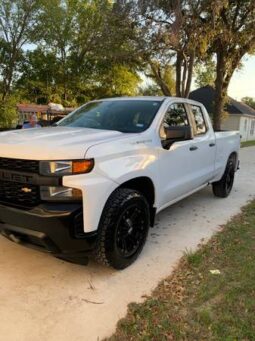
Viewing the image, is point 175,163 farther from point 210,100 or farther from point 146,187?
point 210,100

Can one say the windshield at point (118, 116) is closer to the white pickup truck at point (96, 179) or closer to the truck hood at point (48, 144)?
the white pickup truck at point (96, 179)

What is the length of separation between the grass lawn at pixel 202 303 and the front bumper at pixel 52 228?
29.3 inches

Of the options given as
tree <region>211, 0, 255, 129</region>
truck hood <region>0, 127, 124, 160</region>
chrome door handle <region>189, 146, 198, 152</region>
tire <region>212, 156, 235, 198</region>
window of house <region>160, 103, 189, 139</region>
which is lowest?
tire <region>212, 156, 235, 198</region>

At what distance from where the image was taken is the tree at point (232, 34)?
18469 mm

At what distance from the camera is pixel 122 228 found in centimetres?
381

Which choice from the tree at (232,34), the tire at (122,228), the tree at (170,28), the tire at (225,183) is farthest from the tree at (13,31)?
the tire at (122,228)

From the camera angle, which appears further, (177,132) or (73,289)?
(177,132)

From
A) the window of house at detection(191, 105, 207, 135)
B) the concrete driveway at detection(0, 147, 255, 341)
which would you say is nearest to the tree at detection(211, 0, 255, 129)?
the window of house at detection(191, 105, 207, 135)

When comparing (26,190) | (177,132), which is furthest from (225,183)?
(26,190)

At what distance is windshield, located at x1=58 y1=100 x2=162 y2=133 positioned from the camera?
4.50 metres

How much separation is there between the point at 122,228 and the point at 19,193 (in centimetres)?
112

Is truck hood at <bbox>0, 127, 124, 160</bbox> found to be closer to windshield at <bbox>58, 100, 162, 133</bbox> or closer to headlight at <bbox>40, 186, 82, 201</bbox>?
headlight at <bbox>40, 186, 82, 201</bbox>

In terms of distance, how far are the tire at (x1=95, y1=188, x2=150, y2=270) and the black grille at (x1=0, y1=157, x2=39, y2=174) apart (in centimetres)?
79

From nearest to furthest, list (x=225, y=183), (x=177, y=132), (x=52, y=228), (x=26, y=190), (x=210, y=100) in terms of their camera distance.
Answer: (x=52, y=228) < (x=26, y=190) < (x=177, y=132) < (x=225, y=183) < (x=210, y=100)
